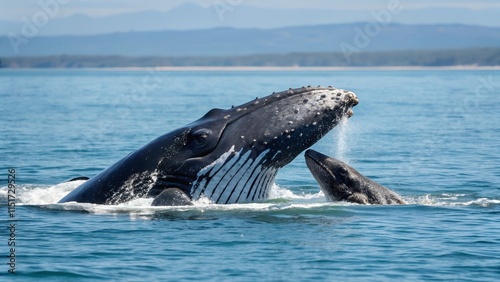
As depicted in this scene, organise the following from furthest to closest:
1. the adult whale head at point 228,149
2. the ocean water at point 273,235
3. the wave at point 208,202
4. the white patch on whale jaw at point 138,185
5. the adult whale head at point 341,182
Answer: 1. the adult whale head at point 341,182
2. the wave at point 208,202
3. the white patch on whale jaw at point 138,185
4. the adult whale head at point 228,149
5. the ocean water at point 273,235

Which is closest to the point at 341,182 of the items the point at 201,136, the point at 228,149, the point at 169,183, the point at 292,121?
the point at 292,121

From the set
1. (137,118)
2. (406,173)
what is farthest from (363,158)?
(137,118)

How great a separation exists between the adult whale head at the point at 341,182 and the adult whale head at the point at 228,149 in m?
1.52

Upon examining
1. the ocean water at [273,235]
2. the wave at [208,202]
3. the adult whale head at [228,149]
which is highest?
the adult whale head at [228,149]

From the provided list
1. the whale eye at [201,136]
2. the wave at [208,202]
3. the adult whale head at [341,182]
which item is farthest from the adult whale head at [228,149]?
the adult whale head at [341,182]

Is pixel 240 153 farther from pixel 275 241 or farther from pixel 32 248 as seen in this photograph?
pixel 32 248

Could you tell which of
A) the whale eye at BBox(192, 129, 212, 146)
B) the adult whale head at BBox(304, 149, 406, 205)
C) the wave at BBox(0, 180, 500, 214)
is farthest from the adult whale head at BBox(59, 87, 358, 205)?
the adult whale head at BBox(304, 149, 406, 205)

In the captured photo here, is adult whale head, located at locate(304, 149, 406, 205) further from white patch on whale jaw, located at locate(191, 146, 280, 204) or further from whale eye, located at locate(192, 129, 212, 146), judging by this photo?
whale eye, located at locate(192, 129, 212, 146)

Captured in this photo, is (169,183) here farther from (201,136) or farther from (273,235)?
(273,235)

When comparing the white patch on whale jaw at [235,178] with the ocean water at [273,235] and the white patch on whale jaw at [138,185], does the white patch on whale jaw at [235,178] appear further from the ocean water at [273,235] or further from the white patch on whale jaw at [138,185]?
the white patch on whale jaw at [138,185]

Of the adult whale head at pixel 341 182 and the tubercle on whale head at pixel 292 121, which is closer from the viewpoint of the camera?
the tubercle on whale head at pixel 292 121

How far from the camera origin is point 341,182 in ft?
49.0

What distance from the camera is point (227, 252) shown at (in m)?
12.2

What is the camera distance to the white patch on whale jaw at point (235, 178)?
43.1ft
